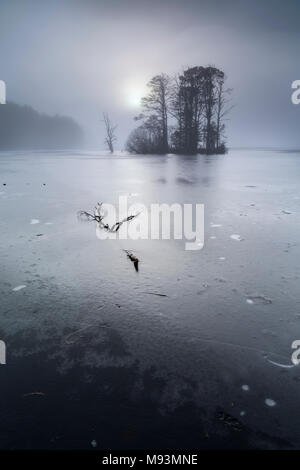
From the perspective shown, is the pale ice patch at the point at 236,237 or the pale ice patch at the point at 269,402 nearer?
the pale ice patch at the point at 269,402

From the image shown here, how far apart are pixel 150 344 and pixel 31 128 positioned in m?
135

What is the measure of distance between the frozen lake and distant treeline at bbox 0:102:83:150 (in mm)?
106450

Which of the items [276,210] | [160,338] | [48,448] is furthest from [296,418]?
[276,210]

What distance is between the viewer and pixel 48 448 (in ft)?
3.61

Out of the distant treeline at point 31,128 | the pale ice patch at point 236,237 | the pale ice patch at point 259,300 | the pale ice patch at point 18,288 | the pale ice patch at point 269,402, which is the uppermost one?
the distant treeline at point 31,128

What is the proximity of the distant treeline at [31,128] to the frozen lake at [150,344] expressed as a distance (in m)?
106

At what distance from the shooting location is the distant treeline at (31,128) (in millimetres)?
104806

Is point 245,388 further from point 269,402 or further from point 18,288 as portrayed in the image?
point 18,288

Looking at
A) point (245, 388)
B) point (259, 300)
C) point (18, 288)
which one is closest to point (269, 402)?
point (245, 388)

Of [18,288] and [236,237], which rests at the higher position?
[236,237]

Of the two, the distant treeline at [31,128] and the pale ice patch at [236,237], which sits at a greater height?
the distant treeline at [31,128]

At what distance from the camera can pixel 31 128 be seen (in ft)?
Answer: 376

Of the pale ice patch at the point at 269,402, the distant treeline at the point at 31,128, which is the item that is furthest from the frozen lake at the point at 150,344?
the distant treeline at the point at 31,128

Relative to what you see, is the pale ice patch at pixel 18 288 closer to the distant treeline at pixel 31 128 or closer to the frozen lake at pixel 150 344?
the frozen lake at pixel 150 344
